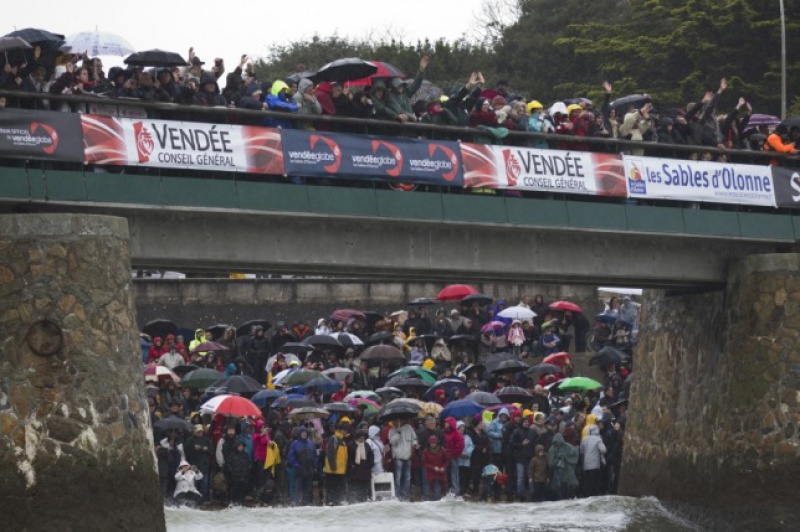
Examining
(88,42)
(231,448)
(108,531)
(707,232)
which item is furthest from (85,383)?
(707,232)

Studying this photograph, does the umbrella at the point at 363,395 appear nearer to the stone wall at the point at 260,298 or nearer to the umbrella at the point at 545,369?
the umbrella at the point at 545,369

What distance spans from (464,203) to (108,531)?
7.82 meters

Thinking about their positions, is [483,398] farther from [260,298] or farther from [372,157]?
[260,298]

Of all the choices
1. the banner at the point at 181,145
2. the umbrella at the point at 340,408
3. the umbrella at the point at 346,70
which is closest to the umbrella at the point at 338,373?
the umbrella at the point at 340,408

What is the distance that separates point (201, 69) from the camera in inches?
1131

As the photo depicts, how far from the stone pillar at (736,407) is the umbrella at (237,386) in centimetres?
709

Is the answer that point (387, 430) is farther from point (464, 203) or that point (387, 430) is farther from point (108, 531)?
point (108, 531)

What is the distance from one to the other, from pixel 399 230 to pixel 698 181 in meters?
5.65

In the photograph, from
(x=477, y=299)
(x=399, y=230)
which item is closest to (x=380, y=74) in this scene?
(x=399, y=230)

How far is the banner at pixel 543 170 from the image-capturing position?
96.6 feet

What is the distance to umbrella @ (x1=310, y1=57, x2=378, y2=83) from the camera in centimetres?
2853

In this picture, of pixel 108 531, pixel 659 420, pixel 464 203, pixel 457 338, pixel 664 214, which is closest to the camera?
pixel 108 531

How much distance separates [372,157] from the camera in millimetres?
28500

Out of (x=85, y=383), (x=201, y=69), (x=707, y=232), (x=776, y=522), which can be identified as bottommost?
(x=776, y=522)
